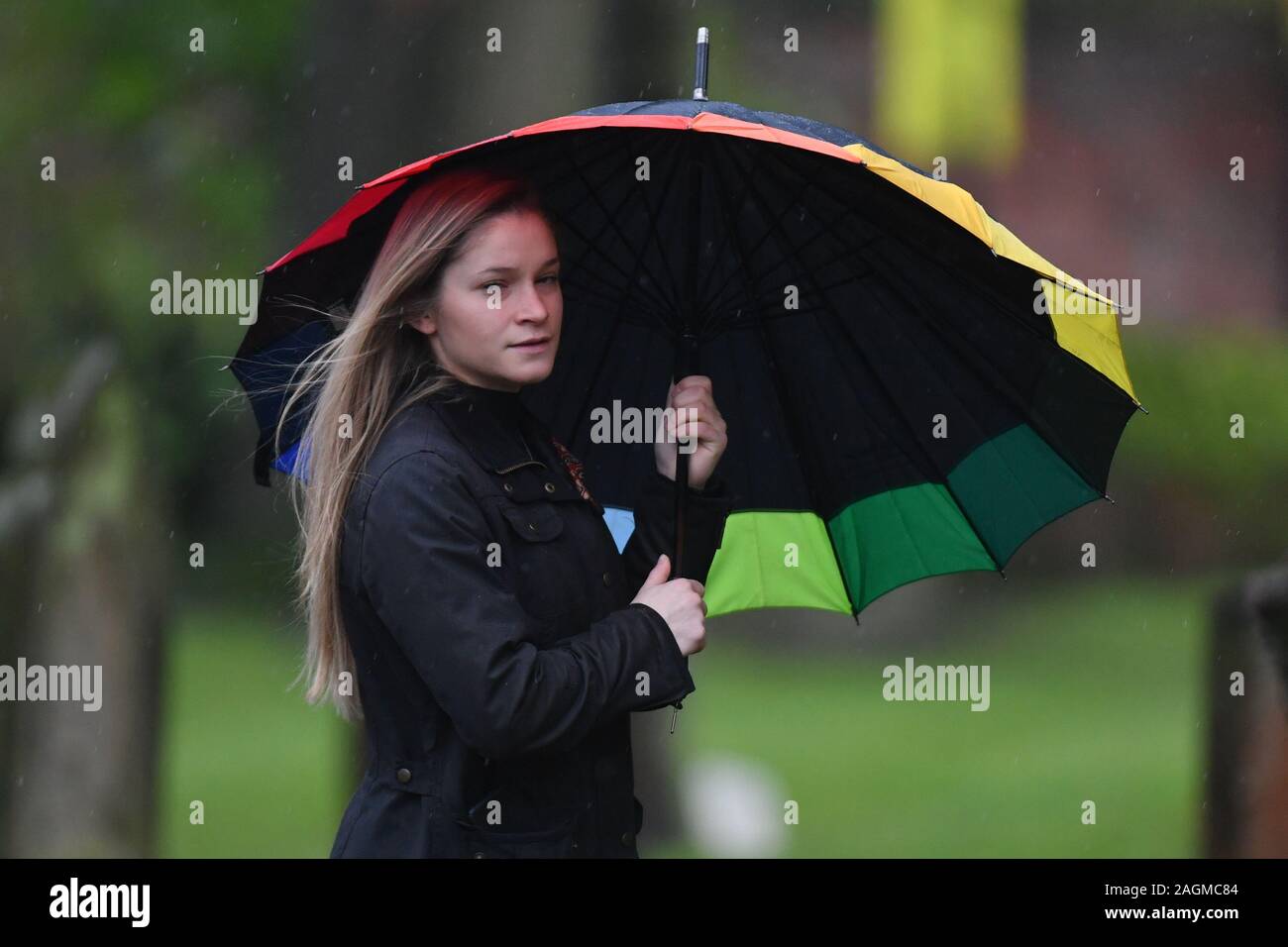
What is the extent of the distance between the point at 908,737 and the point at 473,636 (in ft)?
27.9

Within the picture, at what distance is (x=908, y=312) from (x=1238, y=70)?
33.9 ft

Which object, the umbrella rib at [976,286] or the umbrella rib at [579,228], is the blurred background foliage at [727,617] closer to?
the umbrella rib at [579,228]

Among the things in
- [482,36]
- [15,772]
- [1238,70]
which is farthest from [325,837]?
[1238,70]

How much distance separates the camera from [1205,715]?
588 centimetres

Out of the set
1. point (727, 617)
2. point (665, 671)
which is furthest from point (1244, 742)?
point (727, 617)

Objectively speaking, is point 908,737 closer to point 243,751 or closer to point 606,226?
point 243,751

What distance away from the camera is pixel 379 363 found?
2.94 m

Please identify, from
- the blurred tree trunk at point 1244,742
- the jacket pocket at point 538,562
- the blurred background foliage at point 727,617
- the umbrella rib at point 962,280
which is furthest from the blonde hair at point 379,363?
the blurred tree trunk at point 1244,742

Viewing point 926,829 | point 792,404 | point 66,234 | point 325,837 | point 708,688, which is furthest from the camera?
point 708,688

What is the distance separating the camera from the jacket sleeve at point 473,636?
8.79ft

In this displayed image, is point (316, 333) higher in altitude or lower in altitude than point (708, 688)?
higher

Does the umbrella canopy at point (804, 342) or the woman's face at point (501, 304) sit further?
the umbrella canopy at point (804, 342)
